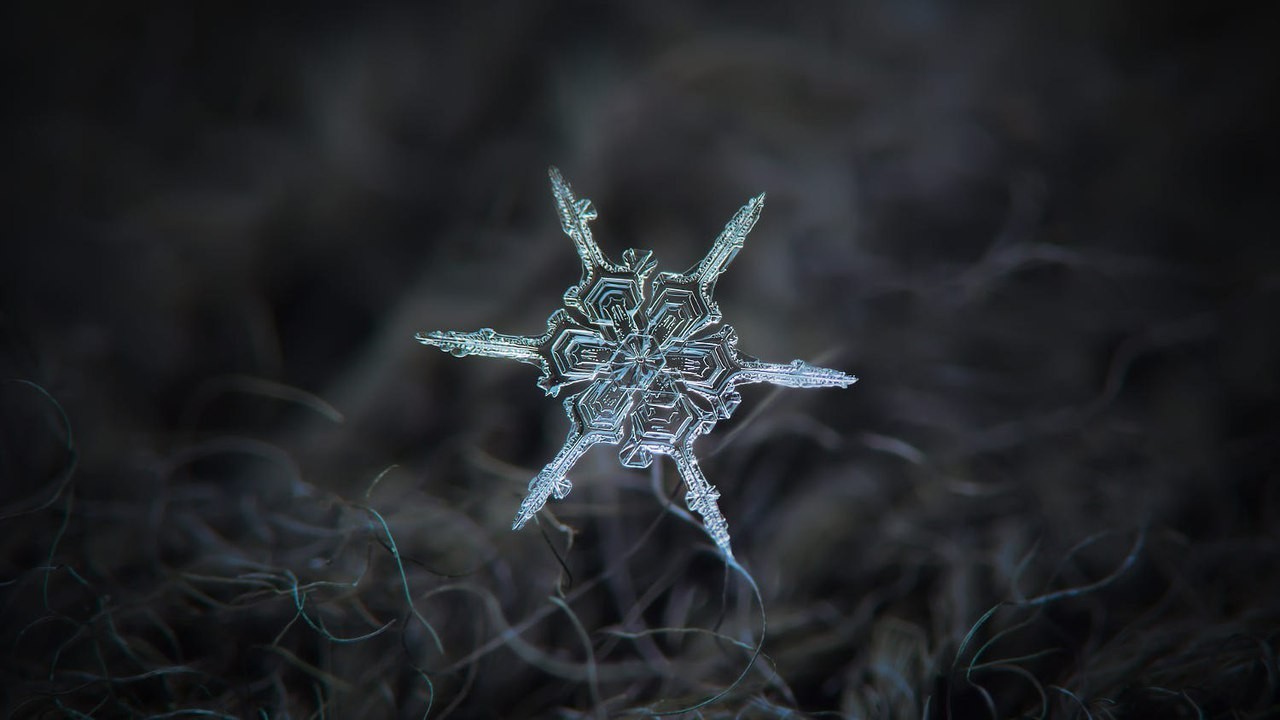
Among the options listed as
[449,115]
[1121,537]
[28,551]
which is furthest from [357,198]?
[1121,537]

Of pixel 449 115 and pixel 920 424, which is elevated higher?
pixel 449 115

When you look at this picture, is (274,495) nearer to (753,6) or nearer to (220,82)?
(220,82)

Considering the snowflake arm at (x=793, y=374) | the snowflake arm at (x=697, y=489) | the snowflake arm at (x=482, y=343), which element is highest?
the snowflake arm at (x=482, y=343)

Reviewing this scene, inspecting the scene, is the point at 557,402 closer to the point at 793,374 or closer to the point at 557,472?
the point at 557,472

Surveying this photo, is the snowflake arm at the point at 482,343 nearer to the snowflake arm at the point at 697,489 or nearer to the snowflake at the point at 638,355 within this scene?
the snowflake at the point at 638,355

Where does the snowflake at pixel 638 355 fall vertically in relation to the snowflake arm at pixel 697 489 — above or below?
above

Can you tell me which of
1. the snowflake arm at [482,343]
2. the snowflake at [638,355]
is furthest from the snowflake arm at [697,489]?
the snowflake arm at [482,343]

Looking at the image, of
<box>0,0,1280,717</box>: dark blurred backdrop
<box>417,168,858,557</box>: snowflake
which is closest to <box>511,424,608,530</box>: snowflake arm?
<box>417,168,858,557</box>: snowflake
